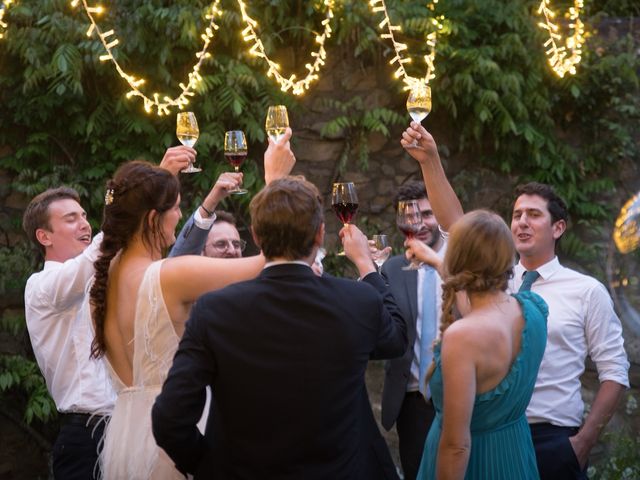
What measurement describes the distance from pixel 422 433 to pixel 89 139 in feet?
11.9

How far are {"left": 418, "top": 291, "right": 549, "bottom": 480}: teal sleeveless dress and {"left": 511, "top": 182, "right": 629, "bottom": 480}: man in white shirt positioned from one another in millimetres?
839

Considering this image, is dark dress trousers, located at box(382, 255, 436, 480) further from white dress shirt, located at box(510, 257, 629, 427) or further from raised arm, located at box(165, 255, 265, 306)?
raised arm, located at box(165, 255, 265, 306)

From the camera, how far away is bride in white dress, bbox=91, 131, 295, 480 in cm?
272

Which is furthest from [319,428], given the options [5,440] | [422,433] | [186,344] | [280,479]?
[5,440]

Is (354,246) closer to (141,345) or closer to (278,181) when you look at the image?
(278,181)

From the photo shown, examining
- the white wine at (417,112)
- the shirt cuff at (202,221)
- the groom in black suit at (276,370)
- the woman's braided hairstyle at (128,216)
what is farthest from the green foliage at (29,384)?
the groom in black suit at (276,370)

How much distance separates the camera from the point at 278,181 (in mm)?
2463

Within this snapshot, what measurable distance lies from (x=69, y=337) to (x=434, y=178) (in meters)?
1.65

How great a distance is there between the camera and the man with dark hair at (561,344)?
11.7 ft

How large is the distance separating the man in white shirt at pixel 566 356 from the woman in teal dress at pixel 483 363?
2.75 ft

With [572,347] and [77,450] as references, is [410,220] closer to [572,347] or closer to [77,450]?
[572,347]

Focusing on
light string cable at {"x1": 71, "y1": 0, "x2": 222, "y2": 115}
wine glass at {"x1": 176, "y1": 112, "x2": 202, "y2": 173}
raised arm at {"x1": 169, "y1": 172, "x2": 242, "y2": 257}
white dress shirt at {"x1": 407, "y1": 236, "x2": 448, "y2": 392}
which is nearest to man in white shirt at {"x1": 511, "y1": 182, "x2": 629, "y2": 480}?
white dress shirt at {"x1": 407, "y1": 236, "x2": 448, "y2": 392}

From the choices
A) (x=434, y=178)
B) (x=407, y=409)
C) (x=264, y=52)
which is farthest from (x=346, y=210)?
(x=264, y=52)

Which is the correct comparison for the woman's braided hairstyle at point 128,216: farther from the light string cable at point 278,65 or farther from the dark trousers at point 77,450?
the light string cable at point 278,65
